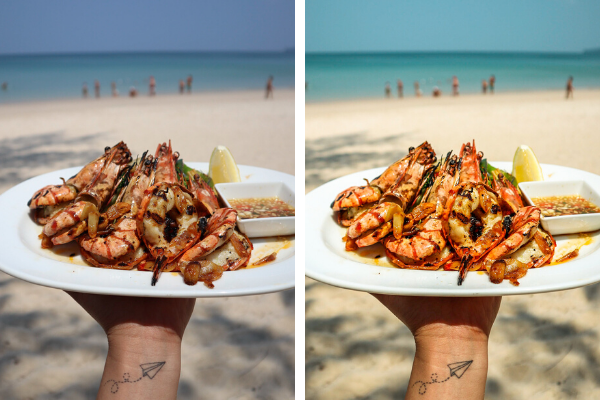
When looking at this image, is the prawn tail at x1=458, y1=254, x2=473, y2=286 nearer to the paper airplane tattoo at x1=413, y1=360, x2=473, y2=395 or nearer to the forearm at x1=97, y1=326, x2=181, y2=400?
the paper airplane tattoo at x1=413, y1=360, x2=473, y2=395

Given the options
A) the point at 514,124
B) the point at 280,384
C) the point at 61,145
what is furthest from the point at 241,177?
the point at 514,124

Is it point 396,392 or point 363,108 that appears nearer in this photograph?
point 396,392

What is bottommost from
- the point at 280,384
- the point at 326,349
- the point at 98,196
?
the point at 280,384

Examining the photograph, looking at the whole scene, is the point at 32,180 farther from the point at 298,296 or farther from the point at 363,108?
the point at 363,108

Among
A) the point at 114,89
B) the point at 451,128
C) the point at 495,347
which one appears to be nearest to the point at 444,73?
the point at 451,128

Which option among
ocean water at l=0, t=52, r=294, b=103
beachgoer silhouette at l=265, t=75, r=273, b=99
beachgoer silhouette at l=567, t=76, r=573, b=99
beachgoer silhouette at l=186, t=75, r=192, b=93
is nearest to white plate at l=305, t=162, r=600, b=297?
ocean water at l=0, t=52, r=294, b=103

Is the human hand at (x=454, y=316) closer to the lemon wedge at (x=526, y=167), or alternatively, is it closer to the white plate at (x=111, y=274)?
the white plate at (x=111, y=274)
